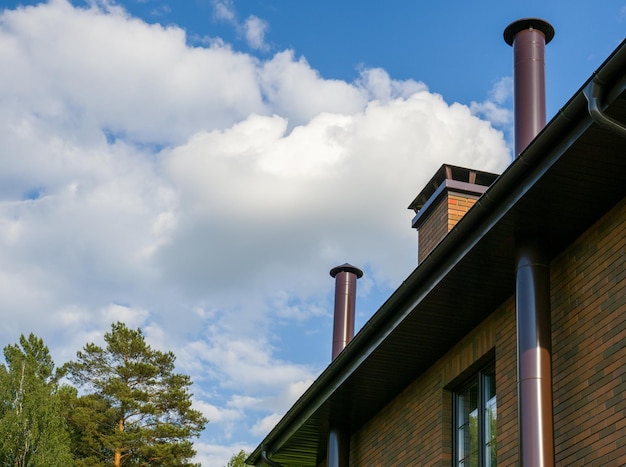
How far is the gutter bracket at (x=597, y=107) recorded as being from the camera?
630cm

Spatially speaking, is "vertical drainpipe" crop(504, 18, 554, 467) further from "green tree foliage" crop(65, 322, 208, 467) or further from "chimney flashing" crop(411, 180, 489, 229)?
"green tree foliage" crop(65, 322, 208, 467)

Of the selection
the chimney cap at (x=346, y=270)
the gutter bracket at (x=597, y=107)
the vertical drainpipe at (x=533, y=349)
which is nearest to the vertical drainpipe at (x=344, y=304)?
the chimney cap at (x=346, y=270)

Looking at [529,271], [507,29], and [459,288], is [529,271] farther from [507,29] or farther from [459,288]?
[507,29]

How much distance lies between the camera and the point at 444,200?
12.7m

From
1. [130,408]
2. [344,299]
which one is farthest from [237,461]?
[344,299]

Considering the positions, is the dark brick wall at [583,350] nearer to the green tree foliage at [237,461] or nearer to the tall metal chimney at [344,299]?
the tall metal chimney at [344,299]

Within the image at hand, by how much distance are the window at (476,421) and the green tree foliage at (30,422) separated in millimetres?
22885

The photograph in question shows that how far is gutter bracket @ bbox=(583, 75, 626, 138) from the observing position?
6.30 metres

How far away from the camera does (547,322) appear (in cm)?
766

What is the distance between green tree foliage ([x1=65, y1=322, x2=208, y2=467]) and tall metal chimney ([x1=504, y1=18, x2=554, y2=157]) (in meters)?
27.2

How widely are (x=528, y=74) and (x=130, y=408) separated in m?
28.4

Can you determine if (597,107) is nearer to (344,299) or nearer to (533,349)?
(533,349)

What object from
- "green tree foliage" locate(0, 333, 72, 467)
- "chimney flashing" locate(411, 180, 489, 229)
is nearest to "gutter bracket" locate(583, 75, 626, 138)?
"chimney flashing" locate(411, 180, 489, 229)

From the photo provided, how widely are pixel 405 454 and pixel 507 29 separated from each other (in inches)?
185
